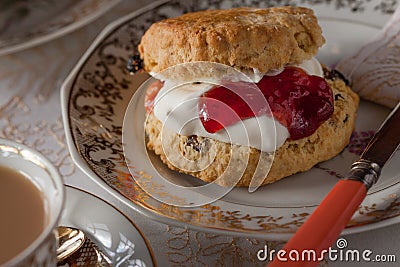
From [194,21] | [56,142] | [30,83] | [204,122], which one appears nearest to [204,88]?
[204,122]

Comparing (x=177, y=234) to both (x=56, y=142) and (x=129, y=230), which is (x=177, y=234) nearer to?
(x=129, y=230)

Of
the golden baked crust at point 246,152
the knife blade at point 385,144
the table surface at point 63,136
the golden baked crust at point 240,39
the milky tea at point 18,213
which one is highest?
the golden baked crust at point 240,39

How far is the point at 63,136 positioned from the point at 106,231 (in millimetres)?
667

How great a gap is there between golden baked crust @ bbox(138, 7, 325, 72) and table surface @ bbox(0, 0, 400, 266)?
1.50ft

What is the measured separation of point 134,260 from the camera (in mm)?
1255

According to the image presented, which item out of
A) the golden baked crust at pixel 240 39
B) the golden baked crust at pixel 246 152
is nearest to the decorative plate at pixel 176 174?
the golden baked crust at pixel 246 152

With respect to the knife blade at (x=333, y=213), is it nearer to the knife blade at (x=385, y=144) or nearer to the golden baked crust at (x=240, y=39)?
the knife blade at (x=385, y=144)

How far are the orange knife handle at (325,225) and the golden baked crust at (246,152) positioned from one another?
25 cm

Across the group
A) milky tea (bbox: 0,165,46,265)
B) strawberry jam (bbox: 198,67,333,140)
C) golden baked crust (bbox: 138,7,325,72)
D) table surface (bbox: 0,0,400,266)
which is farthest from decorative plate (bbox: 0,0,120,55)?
milky tea (bbox: 0,165,46,265)

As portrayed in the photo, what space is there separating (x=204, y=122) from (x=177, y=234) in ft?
1.02

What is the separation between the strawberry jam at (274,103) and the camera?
150 cm

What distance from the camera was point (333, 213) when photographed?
119cm

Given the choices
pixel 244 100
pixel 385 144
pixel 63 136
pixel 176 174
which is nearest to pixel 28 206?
pixel 176 174

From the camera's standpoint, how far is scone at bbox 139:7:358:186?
1478 mm
